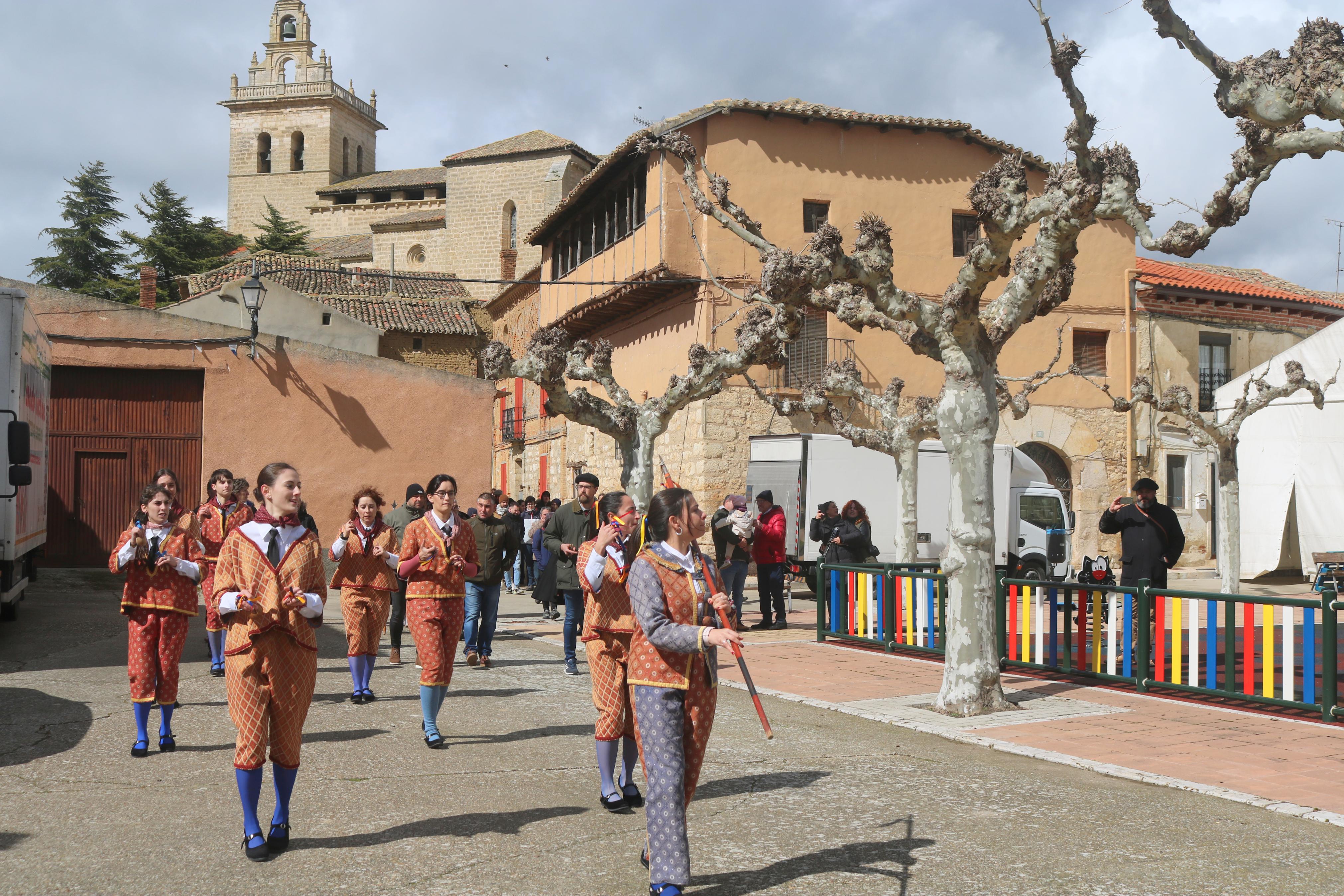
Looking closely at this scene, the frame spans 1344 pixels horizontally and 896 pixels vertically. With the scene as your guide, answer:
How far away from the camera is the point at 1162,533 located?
36.6 feet

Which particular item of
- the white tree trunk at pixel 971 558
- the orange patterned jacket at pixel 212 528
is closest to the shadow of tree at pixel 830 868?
the white tree trunk at pixel 971 558

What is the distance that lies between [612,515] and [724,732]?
218cm

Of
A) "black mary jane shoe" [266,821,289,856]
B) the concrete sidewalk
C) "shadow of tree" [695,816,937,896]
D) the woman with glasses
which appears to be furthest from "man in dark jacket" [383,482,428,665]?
"shadow of tree" [695,816,937,896]

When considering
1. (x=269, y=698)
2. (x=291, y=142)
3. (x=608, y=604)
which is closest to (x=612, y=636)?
(x=608, y=604)

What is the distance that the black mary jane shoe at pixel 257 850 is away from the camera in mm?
4930

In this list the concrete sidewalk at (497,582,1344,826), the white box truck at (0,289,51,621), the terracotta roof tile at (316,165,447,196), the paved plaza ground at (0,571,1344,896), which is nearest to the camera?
the paved plaza ground at (0,571,1344,896)

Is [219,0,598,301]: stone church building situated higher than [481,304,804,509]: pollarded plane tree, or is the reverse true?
[219,0,598,301]: stone church building

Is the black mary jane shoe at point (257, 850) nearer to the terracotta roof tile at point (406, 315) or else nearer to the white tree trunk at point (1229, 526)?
the white tree trunk at point (1229, 526)

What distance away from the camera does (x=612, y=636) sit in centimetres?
626

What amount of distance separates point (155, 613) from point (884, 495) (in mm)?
15499

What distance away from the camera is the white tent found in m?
22.3

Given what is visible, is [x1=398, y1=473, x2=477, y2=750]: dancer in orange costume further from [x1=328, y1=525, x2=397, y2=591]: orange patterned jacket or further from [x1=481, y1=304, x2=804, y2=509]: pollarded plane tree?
[x1=481, y1=304, x2=804, y2=509]: pollarded plane tree

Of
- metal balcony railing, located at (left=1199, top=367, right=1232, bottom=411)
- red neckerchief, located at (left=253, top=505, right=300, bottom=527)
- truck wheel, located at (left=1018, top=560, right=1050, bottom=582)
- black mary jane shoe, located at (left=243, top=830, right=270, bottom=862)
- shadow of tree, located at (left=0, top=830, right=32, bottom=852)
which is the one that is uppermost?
metal balcony railing, located at (left=1199, top=367, right=1232, bottom=411)

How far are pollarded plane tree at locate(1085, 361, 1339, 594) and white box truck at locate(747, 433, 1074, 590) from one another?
8.42 ft
